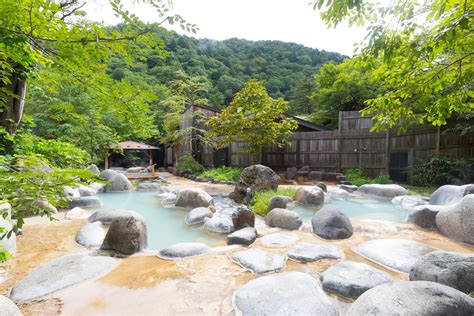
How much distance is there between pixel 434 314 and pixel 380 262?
166 centimetres

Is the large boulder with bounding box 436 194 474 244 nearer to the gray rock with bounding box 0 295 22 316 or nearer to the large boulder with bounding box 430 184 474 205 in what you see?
the large boulder with bounding box 430 184 474 205

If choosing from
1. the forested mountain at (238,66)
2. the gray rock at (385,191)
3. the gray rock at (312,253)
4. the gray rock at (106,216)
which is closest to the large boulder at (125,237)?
the gray rock at (106,216)

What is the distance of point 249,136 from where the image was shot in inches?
421

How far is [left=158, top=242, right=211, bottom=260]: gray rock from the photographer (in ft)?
12.2

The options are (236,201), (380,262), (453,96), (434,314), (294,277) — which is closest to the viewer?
(434,314)

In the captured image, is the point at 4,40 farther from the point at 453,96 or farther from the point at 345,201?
the point at 345,201

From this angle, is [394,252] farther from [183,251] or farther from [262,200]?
[262,200]

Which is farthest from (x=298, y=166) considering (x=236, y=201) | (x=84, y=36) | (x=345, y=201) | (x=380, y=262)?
(x=84, y=36)

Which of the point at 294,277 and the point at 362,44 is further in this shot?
the point at 294,277

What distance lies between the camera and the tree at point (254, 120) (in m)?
10.5

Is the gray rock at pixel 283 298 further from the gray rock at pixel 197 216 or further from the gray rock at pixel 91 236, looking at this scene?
the gray rock at pixel 197 216

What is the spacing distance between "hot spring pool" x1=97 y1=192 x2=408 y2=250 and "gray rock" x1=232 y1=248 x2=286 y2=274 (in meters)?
1.05

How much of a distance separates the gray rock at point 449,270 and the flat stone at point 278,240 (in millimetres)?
1873

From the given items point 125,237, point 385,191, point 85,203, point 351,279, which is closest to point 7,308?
point 125,237
